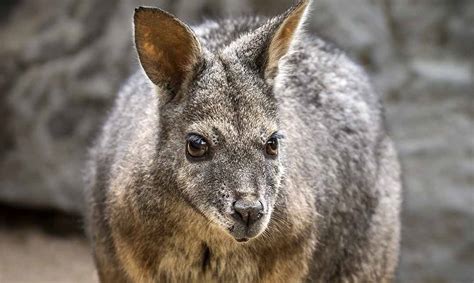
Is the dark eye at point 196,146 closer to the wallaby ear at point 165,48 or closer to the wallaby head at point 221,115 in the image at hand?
the wallaby head at point 221,115

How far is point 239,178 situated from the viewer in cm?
496

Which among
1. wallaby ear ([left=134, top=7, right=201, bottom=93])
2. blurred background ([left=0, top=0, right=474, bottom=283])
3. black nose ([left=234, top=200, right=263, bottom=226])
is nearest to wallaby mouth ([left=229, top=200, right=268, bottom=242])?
black nose ([left=234, top=200, right=263, bottom=226])

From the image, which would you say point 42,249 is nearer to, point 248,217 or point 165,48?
point 165,48

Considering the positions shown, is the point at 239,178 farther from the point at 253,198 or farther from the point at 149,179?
the point at 149,179

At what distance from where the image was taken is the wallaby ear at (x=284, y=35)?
17.4ft

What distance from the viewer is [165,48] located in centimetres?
530

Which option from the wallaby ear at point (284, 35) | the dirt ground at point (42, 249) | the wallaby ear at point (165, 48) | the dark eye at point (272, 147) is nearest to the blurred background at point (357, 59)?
the dirt ground at point (42, 249)

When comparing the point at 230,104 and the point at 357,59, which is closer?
the point at 230,104

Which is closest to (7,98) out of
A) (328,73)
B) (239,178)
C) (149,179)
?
(328,73)

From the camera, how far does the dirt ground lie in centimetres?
963

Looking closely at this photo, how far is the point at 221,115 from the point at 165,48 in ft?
1.60

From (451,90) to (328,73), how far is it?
9.39 feet

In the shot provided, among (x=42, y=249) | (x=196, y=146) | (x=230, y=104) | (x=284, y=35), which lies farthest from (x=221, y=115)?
(x=42, y=249)

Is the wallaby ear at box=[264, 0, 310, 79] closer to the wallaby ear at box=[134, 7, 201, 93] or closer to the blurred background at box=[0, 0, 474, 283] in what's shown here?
the wallaby ear at box=[134, 7, 201, 93]
